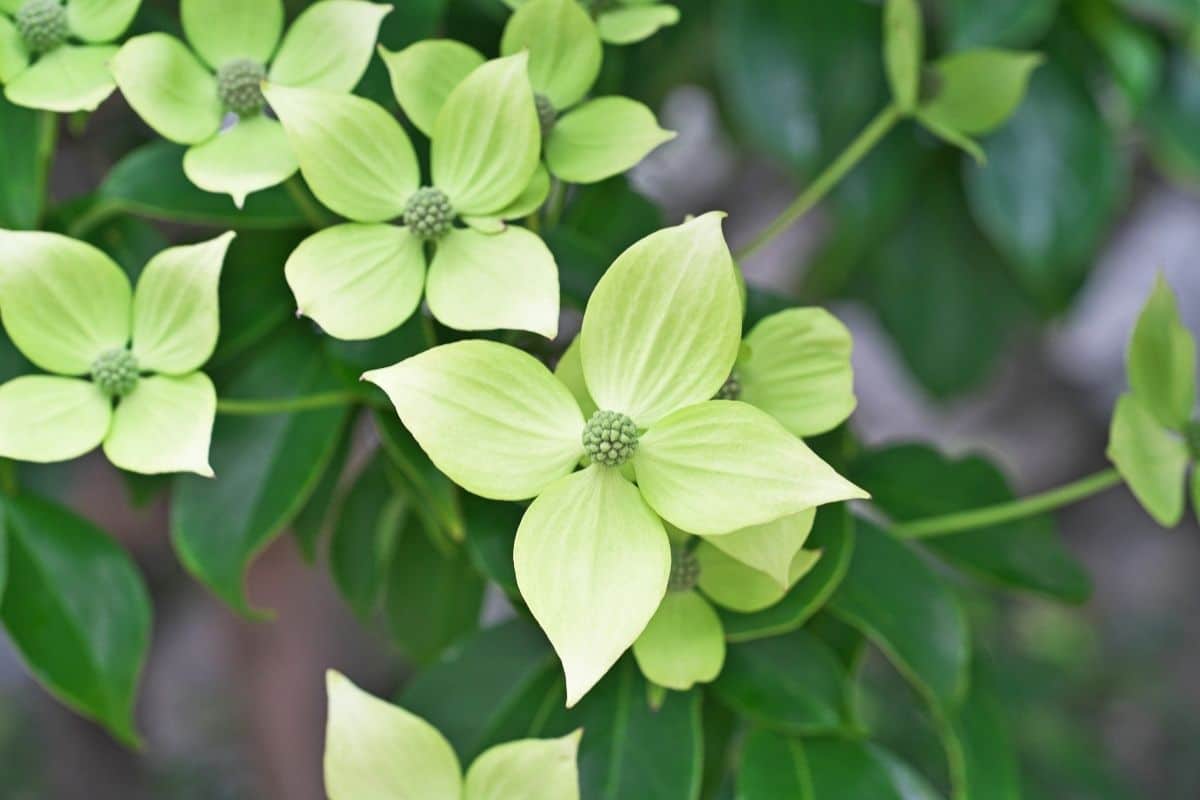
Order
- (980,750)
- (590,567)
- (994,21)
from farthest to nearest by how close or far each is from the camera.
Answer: (994,21), (980,750), (590,567)

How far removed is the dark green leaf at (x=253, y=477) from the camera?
20.5 inches

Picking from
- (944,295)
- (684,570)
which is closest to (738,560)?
(684,570)

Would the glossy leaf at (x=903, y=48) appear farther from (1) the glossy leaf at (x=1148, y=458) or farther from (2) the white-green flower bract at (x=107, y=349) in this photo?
(2) the white-green flower bract at (x=107, y=349)

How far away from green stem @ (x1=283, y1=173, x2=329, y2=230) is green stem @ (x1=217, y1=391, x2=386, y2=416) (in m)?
0.07

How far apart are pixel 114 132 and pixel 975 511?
64 centimetres

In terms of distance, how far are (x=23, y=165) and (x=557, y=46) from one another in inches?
8.4

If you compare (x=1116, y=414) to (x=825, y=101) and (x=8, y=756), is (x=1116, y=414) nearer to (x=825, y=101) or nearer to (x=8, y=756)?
(x=825, y=101)

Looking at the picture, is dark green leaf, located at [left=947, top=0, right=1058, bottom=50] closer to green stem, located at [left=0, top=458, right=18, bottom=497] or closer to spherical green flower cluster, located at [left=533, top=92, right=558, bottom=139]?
spherical green flower cluster, located at [left=533, top=92, right=558, bottom=139]

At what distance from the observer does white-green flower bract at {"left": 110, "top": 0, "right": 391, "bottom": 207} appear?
0.43 meters

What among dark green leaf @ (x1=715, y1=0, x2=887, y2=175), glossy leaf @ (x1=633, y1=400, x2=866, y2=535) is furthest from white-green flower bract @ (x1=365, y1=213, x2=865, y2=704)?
dark green leaf @ (x1=715, y1=0, x2=887, y2=175)

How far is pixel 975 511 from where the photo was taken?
598 millimetres

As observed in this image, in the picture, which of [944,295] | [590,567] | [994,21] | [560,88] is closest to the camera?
[590,567]

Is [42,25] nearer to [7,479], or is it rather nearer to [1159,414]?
[7,479]

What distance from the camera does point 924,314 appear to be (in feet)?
3.27
